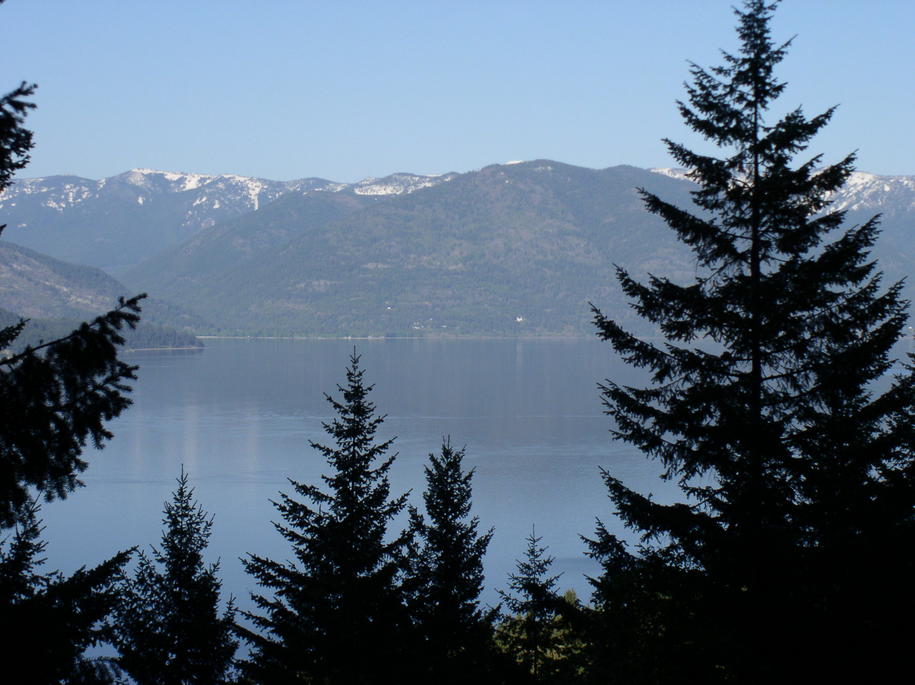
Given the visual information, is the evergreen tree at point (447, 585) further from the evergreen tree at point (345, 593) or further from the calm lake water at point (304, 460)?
the calm lake water at point (304, 460)

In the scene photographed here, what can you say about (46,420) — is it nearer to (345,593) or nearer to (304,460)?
(345,593)

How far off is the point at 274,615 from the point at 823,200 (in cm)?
1158

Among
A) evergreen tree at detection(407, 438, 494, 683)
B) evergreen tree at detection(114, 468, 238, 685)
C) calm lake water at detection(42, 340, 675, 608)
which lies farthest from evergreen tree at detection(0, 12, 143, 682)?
calm lake water at detection(42, 340, 675, 608)

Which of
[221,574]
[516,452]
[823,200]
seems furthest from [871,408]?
[516,452]

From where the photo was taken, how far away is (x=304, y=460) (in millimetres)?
74250

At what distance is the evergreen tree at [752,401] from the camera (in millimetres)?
9359

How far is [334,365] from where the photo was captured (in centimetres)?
18162

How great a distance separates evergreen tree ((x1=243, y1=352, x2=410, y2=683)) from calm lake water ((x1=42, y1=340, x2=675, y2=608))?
20429 mm

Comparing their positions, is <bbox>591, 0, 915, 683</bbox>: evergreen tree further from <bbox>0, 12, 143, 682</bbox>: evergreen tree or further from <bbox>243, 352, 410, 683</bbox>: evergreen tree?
<bbox>0, 12, 143, 682</bbox>: evergreen tree

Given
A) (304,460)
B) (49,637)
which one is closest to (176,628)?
(49,637)

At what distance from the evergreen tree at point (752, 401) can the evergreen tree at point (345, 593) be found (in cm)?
446

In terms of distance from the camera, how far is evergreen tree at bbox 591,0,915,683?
9359 mm

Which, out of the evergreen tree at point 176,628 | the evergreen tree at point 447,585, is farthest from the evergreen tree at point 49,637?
the evergreen tree at point 447,585

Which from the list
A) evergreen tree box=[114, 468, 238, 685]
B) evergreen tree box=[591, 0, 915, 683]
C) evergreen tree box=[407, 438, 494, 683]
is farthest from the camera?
evergreen tree box=[407, 438, 494, 683]
